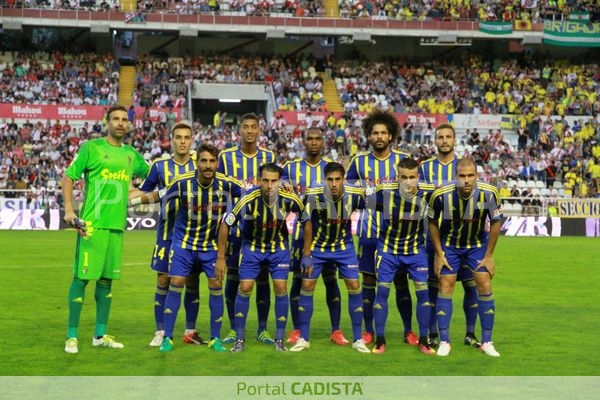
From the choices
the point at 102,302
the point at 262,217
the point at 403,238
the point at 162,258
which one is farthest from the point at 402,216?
the point at 102,302

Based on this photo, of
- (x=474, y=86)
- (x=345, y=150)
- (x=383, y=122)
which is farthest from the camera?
(x=474, y=86)

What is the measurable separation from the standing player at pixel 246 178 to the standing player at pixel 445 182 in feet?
5.42

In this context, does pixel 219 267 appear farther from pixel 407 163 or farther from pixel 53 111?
pixel 53 111

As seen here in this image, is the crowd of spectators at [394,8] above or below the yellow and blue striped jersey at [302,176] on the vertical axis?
above

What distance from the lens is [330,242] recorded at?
9.70 metres

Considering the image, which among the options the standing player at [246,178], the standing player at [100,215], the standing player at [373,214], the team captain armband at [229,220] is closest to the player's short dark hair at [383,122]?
the standing player at [373,214]

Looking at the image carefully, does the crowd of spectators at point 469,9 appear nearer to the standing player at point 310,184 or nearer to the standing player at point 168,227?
the standing player at point 310,184

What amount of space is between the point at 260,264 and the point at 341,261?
813mm

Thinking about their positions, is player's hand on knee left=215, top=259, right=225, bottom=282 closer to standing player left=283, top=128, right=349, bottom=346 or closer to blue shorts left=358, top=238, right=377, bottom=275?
standing player left=283, top=128, right=349, bottom=346

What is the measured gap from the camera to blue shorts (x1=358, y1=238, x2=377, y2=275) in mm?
9992

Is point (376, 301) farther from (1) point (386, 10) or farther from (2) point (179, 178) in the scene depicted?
(1) point (386, 10)

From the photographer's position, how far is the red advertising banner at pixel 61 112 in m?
37.2

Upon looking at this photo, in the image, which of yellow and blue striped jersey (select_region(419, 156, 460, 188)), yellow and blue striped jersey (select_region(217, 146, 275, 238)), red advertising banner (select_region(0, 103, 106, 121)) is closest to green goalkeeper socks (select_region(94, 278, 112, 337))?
yellow and blue striped jersey (select_region(217, 146, 275, 238))

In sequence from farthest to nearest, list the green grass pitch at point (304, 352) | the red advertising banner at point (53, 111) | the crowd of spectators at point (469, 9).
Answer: the crowd of spectators at point (469, 9) < the red advertising banner at point (53, 111) < the green grass pitch at point (304, 352)
